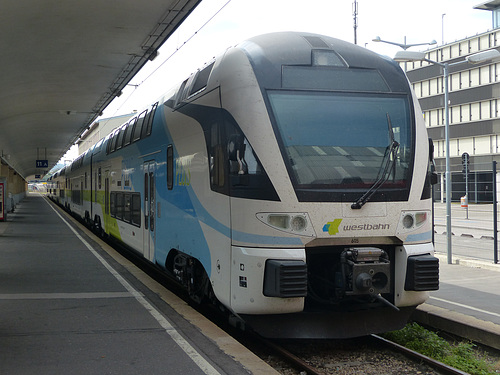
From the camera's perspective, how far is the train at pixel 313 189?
5797mm

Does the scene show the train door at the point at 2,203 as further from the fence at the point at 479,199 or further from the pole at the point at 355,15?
the fence at the point at 479,199

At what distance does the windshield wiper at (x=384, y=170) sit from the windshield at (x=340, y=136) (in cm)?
2

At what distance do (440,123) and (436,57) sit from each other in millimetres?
6243

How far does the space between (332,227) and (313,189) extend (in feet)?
1.48

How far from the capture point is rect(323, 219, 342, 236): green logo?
5.89 metres

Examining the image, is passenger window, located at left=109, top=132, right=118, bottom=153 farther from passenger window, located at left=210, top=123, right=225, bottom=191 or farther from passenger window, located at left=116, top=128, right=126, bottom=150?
passenger window, located at left=210, top=123, right=225, bottom=191

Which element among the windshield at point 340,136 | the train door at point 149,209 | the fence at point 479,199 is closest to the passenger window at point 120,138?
the train door at point 149,209

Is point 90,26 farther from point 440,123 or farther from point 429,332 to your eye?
point 440,123

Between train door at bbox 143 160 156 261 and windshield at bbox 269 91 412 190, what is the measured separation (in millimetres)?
4132

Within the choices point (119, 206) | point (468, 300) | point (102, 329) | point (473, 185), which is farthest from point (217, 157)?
point (473, 185)

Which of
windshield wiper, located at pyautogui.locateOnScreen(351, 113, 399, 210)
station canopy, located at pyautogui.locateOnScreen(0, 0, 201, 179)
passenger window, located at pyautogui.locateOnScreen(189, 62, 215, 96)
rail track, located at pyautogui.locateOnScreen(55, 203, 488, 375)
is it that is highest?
station canopy, located at pyautogui.locateOnScreen(0, 0, 201, 179)

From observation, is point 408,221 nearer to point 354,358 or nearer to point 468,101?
point 354,358

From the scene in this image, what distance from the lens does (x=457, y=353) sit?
21.2 ft

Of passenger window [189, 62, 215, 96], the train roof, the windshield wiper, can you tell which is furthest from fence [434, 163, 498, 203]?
passenger window [189, 62, 215, 96]
